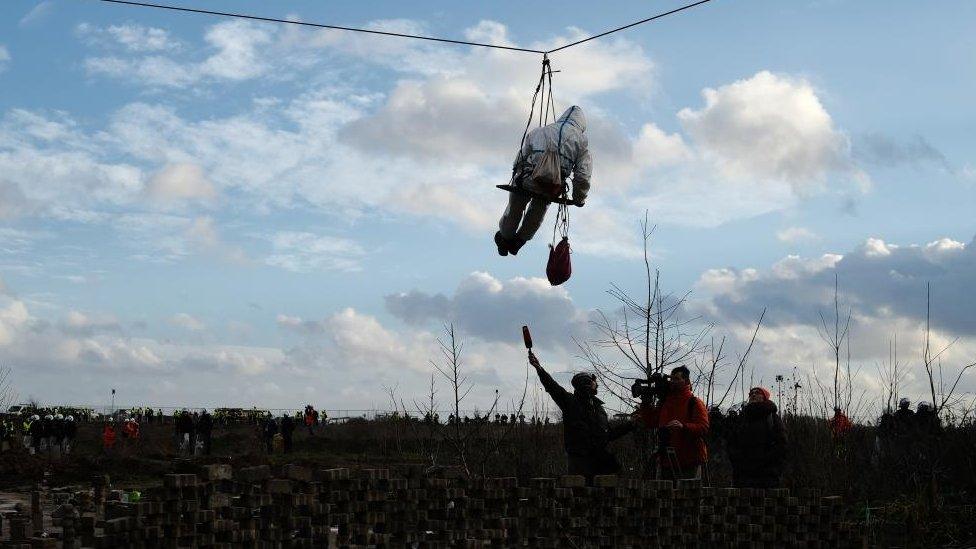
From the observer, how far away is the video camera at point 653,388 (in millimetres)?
9781

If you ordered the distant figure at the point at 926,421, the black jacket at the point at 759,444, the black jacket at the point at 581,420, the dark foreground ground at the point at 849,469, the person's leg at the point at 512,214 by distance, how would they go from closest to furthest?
1. the black jacket at the point at 581,420
2. the black jacket at the point at 759,444
3. the person's leg at the point at 512,214
4. the dark foreground ground at the point at 849,469
5. the distant figure at the point at 926,421

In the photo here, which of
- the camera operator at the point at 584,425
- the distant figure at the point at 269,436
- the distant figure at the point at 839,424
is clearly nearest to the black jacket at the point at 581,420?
the camera operator at the point at 584,425

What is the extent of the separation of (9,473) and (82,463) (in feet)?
6.03

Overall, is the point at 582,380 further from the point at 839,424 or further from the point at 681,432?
the point at 839,424

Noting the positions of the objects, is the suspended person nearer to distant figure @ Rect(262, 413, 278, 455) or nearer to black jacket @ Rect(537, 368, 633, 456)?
black jacket @ Rect(537, 368, 633, 456)

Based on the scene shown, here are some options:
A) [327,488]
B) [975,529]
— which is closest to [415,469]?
[327,488]

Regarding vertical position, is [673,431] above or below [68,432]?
above

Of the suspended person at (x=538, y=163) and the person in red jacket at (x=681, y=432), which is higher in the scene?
the suspended person at (x=538, y=163)

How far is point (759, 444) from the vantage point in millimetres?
10023

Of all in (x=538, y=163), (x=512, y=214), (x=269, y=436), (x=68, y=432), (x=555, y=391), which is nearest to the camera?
(x=555, y=391)

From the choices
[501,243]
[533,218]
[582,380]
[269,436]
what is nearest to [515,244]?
[501,243]

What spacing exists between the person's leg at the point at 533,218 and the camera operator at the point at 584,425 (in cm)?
167

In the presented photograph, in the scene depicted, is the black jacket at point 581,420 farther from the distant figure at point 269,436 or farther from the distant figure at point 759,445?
the distant figure at point 269,436

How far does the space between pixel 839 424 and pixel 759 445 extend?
4.96 metres
